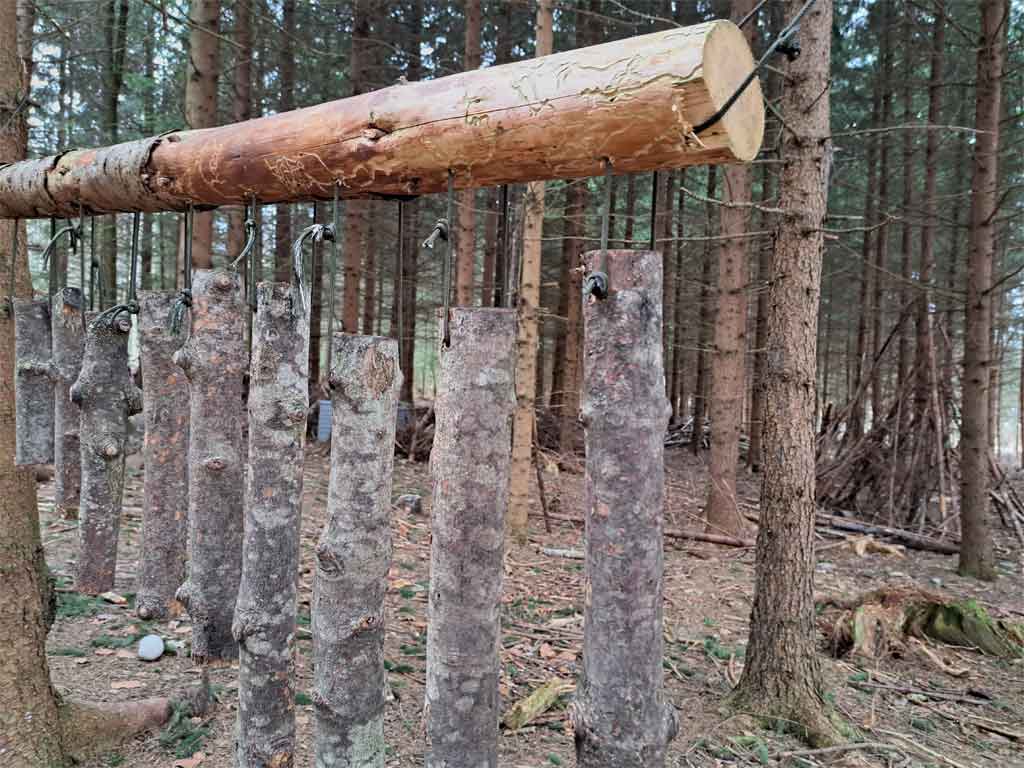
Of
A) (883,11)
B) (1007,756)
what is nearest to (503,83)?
(1007,756)

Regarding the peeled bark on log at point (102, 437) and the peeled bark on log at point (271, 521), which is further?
the peeled bark on log at point (102, 437)

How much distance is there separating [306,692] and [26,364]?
6.68 feet

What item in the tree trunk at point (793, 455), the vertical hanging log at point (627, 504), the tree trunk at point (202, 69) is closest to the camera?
the vertical hanging log at point (627, 504)

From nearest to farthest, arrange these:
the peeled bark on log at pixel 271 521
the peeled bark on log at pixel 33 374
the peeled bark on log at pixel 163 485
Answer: the peeled bark on log at pixel 271 521 → the peeled bark on log at pixel 33 374 → the peeled bark on log at pixel 163 485

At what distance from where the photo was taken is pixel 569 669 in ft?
13.6

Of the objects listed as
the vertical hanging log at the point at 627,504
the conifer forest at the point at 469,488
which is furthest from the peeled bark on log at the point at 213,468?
the vertical hanging log at the point at 627,504

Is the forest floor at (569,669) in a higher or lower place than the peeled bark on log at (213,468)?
lower

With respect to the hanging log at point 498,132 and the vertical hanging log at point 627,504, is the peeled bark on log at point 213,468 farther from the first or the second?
the vertical hanging log at point 627,504

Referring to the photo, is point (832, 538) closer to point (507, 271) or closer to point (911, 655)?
point (911, 655)

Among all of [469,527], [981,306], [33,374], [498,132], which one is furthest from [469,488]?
[981,306]

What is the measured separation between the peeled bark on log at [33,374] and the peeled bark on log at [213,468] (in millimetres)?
1092

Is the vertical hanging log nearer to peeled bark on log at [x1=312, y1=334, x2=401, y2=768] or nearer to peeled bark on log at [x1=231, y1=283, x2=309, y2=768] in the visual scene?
peeled bark on log at [x1=312, y1=334, x2=401, y2=768]

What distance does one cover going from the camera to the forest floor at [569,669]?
328 centimetres

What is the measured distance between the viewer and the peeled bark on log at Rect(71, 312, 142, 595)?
9.99ft
